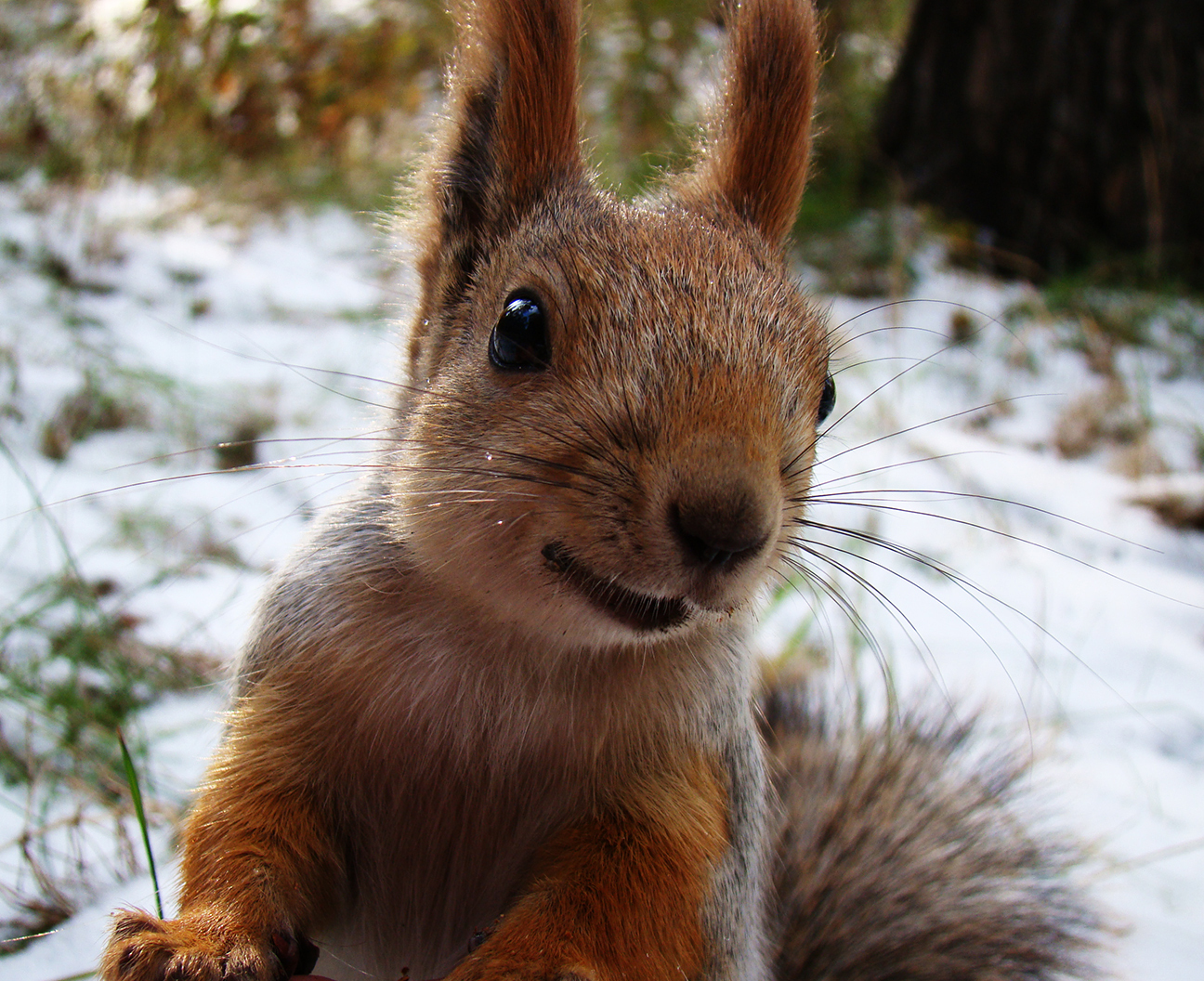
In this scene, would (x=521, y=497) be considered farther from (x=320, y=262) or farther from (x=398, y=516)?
(x=320, y=262)

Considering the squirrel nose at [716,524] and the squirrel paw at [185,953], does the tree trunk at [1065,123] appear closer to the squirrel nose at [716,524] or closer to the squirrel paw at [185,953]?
the squirrel nose at [716,524]

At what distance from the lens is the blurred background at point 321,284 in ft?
6.82

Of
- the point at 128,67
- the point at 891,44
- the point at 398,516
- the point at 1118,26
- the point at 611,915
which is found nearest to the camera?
the point at 611,915

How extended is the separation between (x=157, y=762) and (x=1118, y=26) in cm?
545

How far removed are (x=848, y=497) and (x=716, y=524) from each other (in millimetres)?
2181

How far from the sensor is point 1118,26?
5105 millimetres

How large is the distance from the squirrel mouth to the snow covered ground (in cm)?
29

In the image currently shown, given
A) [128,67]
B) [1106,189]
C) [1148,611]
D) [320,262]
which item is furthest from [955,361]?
[128,67]

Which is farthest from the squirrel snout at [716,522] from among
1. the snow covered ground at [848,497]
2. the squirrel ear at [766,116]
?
the squirrel ear at [766,116]

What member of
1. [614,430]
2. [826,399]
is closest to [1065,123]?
[826,399]

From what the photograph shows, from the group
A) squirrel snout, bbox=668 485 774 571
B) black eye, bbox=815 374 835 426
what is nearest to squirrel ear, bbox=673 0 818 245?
black eye, bbox=815 374 835 426

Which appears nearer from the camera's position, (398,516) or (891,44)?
(398,516)

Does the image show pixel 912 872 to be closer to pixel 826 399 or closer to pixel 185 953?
pixel 826 399

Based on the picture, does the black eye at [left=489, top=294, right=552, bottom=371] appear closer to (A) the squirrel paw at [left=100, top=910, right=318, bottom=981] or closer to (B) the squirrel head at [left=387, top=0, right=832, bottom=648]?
(B) the squirrel head at [left=387, top=0, right=832, bottom=648]
